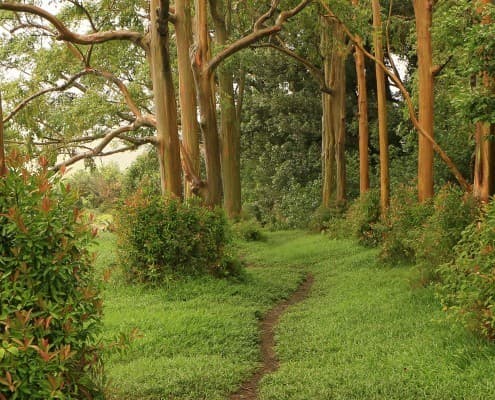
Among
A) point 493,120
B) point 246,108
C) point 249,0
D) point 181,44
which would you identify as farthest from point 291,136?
point 493,120

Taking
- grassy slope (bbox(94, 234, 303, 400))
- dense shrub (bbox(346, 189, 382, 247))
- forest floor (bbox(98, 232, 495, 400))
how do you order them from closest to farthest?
forest floor (bbox(98, 232, 495, 400))
grassy slope (bbox(94, 234, 303, 400))
dense shrub (bbox(346, 189, 382, 247))

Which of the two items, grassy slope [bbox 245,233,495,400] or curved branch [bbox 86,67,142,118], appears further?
curved branch [bbox 86,67,142,118]

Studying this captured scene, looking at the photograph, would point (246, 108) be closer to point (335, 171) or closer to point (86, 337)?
point (335, 171)

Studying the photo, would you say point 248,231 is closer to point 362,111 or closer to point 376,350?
point 362,111

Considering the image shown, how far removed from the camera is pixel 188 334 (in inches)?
311

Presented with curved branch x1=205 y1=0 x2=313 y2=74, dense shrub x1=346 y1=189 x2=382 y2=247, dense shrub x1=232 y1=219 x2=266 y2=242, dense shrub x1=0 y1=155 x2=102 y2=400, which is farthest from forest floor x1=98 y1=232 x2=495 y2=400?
dense shrub x1=232 y1=219 x2=266 y2=242

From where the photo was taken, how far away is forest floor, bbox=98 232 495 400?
18.9 ft

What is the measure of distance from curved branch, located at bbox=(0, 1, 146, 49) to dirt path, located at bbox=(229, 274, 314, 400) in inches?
229

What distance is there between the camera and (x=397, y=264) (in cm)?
1319

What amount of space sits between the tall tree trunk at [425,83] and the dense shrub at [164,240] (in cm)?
467

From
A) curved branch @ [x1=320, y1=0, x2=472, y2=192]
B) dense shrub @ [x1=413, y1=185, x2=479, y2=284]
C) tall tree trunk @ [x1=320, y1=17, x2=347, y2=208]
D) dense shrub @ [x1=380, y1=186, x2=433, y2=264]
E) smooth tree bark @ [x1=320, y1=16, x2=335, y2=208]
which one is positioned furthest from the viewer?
smooth tree bark @ [x1=320, y1=16, x2=335, y2=208]

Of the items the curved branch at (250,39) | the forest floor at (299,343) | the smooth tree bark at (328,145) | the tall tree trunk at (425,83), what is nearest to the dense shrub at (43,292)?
the forest floor at (299,343)

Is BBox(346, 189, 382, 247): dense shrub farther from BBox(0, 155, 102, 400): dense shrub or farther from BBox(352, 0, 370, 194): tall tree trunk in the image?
BBox(0, 155, 102, 400): dense shrub

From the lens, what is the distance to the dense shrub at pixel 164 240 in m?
11.1
